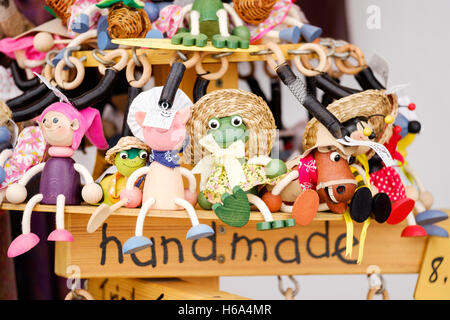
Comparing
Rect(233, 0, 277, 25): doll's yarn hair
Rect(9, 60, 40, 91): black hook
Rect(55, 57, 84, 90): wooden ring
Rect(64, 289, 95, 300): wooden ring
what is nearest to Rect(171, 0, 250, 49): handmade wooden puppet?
Rect(233, 0, 277, 25): doll's yarn hair

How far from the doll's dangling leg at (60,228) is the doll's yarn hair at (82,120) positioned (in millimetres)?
69

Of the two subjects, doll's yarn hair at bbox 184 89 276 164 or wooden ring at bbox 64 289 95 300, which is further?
wooden ring at bbox 64 289 95 300

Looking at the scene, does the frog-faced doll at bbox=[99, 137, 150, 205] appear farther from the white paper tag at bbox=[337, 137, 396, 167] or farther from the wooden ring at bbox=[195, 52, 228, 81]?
the white paper tag at bbox=[337, 137, 396, 167]

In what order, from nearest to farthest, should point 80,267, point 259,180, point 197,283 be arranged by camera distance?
point 259,180
point 80,267
point 197,283

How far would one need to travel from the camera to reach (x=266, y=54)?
72cm

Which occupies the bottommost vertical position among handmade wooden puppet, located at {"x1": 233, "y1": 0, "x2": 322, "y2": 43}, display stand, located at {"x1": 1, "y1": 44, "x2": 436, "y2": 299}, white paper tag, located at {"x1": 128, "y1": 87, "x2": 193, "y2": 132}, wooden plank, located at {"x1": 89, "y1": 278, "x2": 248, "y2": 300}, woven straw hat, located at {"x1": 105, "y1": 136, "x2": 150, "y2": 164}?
wooden plank, located at {"x1": 89, "y1": 278, "x2": 248, "y2": 300}

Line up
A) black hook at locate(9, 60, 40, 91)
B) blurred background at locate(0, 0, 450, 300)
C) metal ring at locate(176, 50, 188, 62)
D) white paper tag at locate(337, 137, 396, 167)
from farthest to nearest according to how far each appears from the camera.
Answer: blurred background at locate(0, 0, 450, 300) < black hook at locate(9, 60, 40, 91) < metal ring at locate(176, 50, 188, 62) < white paper tag at locate(337, 137, 396, 167)

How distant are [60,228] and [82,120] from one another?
14 centimetres

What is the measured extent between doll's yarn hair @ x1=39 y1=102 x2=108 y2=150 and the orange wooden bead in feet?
0.80

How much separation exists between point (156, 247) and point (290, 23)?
0.38 m

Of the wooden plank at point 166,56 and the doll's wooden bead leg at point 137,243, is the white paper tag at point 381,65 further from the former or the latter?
the doll's wooden bead leg at point 137,243

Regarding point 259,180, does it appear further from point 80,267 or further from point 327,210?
point 80,267

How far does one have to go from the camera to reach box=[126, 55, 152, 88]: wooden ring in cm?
71

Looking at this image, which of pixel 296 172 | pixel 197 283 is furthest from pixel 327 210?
pixel 197 283
